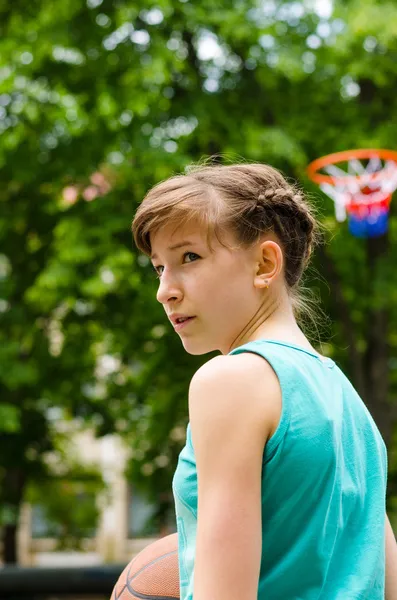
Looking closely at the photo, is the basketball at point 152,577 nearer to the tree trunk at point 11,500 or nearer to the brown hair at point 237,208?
the brown hair at point 237,208

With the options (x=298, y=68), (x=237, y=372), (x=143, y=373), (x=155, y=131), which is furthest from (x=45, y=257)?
(x=237, y=372)

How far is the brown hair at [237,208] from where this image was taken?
1729mm

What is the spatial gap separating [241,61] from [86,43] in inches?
81.6

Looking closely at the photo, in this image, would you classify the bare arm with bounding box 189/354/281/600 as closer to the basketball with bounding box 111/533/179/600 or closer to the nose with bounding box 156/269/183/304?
the nose with bounding box 156/269/183/304

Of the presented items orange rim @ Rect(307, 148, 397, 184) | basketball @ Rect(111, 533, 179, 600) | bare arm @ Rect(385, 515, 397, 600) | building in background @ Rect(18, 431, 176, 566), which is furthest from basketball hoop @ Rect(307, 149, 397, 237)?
building in background @ Rect(18, 431, 176, 566)

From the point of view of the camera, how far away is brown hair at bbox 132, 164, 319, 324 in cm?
Answer: 173

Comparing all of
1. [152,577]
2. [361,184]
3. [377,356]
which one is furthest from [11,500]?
[152,577]

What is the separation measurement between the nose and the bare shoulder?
0.89ft

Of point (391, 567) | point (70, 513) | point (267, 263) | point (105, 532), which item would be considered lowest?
point (105, 532)

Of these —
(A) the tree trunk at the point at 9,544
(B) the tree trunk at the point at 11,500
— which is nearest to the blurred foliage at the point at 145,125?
(B) the tree trunk at the point at 11,500

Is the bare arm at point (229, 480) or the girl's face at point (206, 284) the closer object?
the bare arm at point (229, 480)

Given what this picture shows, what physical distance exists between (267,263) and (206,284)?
0.40ft

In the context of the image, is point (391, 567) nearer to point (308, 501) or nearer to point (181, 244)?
point (308, 501)

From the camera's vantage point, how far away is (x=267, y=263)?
176 cm
